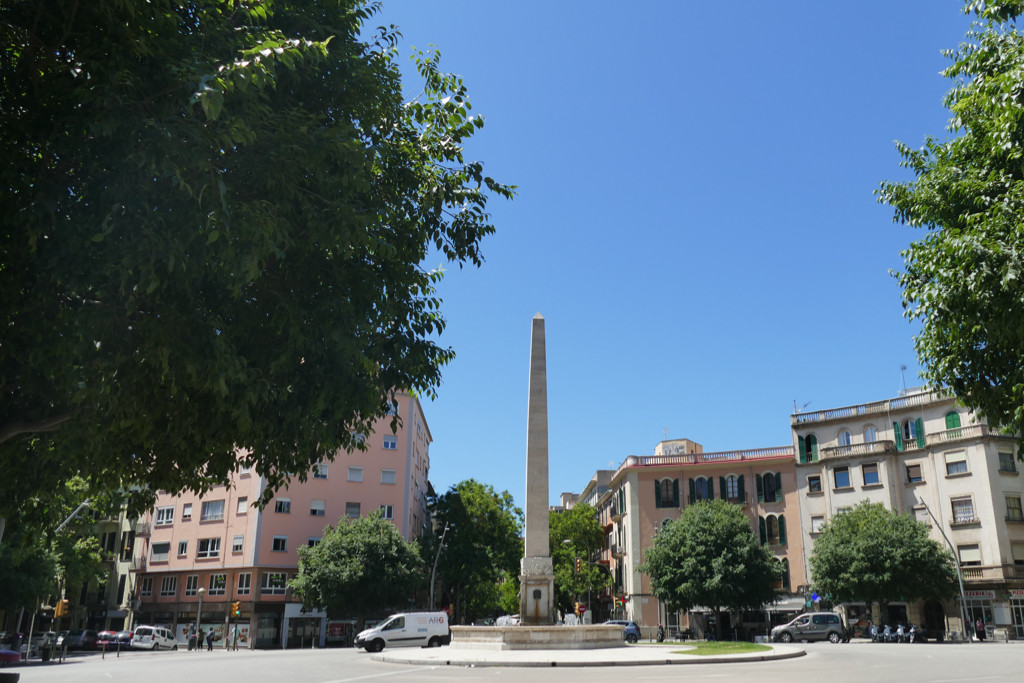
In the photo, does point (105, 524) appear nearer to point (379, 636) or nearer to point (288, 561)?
point (288, 561)

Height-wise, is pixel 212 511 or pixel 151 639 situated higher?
pixel 212 511

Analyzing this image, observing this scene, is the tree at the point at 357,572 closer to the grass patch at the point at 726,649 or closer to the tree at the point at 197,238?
the grass patch at the point at 726,649

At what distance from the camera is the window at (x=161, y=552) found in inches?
2099

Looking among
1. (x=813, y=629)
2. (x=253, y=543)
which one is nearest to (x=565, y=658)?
(x=813, y=629)

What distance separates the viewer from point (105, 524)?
60188 mm

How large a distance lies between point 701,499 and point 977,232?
50362 mm

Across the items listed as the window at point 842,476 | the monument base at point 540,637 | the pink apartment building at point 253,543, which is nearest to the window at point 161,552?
the pink apartment building at point 253,543

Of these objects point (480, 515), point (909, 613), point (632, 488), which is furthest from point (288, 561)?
point (909, 613)

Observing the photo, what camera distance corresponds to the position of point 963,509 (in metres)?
47.1

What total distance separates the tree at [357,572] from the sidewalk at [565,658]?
18956 mm

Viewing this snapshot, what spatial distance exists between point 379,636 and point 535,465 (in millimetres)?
10822

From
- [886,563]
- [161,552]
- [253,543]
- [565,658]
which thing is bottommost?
[565,658]

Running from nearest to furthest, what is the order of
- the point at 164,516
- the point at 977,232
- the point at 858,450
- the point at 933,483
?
the point at 977,232 < the point at 933,483 < the point at 858,450 < the point at 164,516

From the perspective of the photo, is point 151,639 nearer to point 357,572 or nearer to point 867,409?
point 357,572
